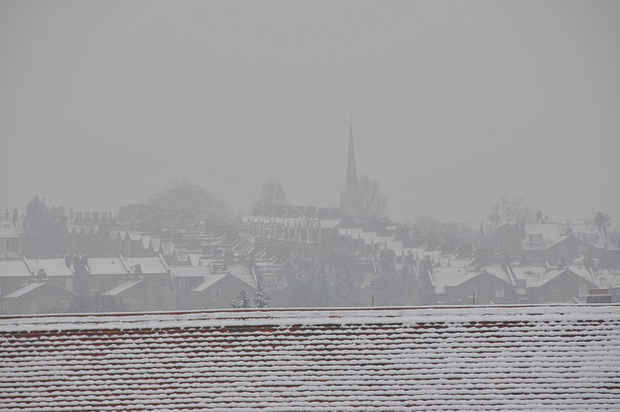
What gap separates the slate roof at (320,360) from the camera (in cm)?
1148

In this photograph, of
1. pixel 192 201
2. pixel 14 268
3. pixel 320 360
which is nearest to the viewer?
pixel 320 360

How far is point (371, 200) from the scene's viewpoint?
176m

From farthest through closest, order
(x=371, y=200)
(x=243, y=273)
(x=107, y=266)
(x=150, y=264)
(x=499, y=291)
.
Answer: (x=371, y=200), (x=243, y=273), (x=150, y=264), (x=107, y=266), (x=499, y=291)

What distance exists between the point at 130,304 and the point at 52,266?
2091cm

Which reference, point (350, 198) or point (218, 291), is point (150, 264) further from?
point (350, 198)

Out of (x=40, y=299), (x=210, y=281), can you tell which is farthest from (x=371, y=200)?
(x=40, y=299)

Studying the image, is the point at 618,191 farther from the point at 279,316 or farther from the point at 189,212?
the point at 279,316

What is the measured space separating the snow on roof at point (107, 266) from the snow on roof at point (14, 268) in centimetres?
788

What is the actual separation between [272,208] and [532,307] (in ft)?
507

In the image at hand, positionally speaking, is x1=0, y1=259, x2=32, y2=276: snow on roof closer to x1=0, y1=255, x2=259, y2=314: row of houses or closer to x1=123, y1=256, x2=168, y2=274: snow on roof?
x1=0, y1=255, x2=259, y2=314: row of houses

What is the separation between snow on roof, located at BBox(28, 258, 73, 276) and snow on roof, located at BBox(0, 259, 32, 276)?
1.01m

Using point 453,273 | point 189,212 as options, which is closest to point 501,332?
point 453,273

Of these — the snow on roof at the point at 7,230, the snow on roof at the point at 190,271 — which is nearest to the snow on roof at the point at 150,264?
the snow on roof at the point at 190,271

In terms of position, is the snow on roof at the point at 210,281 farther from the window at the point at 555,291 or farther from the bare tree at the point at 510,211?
the bare tree at the point at 510,211
